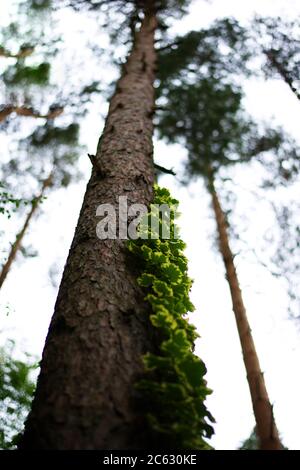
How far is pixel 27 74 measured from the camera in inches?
370

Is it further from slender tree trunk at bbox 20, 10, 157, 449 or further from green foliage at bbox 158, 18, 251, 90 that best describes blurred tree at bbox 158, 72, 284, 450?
slender tree trunk at bbox 20, 10, 157, 449

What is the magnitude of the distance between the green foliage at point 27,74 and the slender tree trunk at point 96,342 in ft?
25.7

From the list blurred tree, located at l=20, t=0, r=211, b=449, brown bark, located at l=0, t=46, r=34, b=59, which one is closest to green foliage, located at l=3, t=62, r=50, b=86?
brown bark, located at l=0, t=46, r=34, b=59

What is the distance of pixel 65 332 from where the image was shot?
5.44 ft

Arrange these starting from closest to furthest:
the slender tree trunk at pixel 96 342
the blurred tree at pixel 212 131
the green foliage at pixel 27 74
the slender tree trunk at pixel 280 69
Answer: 1. the slender tree trunk at pixel 96 342
2. the slender tree trunk at pixel 280 69
3. the blurred tree at pixel 212 131
4. the green foliage at pixel 27 74

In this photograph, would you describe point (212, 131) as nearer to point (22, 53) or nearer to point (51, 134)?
point (51, 134)

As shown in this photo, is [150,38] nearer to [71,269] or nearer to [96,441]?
[71,269]

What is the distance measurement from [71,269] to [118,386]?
845 millimetres

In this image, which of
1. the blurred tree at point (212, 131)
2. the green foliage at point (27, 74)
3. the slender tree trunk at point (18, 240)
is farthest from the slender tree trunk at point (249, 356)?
the green foliage at point (27, 74)

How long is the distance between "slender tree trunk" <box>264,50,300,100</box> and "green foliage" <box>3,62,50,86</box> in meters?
5.52

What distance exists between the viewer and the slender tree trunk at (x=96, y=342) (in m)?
1.26

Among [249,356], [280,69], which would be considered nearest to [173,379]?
[249,356]

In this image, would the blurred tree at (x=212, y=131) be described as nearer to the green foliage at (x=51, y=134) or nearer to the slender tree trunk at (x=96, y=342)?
the green foliage at (x=51, y=134)
